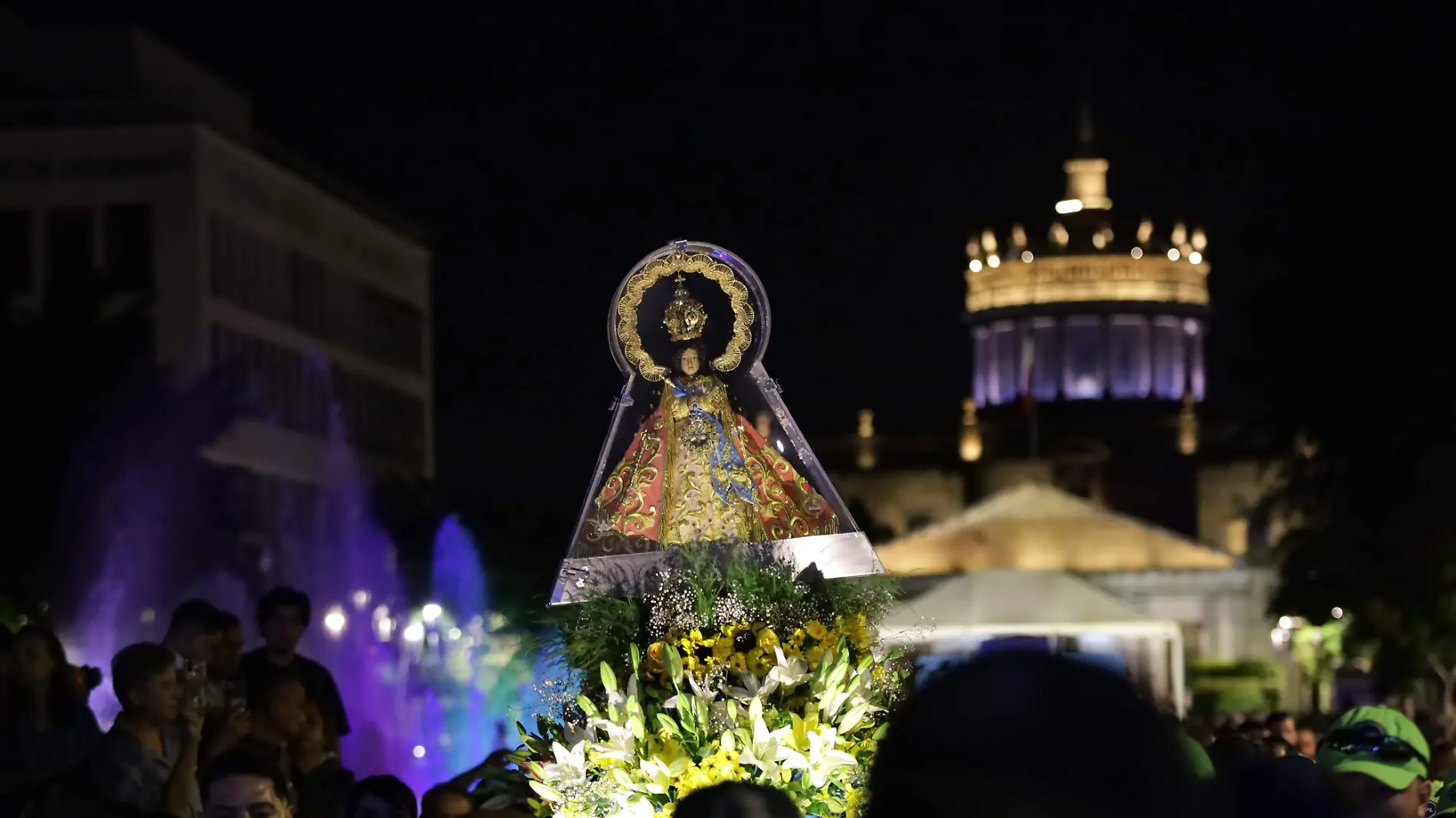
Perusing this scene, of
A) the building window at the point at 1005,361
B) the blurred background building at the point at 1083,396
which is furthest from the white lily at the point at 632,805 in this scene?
the building window at the point at 1005,361

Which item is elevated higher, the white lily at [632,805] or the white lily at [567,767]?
the white lily at [567,767]

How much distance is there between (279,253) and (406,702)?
53979mm

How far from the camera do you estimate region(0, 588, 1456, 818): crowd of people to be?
2.37m

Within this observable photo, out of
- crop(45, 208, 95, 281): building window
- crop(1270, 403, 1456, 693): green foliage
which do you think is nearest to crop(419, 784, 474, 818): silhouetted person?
crop(1270, 403, 1456, 693): green foliage

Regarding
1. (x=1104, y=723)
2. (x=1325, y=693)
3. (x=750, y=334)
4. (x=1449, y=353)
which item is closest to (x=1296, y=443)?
(x=1449, y=353)

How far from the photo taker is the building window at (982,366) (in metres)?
135

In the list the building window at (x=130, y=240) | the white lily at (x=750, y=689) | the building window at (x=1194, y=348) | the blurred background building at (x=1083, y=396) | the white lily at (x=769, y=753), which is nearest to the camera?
the white lily at (x=769, y=753)

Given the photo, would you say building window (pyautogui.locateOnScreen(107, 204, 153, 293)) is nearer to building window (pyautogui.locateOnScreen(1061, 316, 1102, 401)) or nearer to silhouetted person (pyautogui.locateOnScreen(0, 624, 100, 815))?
silhouetted person (pyautogui.locateOnScreen(0, 624, 100, 815))

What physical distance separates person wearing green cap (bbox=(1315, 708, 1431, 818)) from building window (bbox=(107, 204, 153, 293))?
6452 centimetres

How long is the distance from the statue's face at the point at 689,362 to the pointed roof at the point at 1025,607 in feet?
58.8

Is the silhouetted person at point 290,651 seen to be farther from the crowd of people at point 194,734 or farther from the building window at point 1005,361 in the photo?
the building window at point 1005,361

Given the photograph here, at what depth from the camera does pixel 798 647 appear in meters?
7.32

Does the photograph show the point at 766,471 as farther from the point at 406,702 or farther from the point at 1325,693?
the point at 1325,693

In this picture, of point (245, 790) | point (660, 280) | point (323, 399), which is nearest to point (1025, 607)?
point (660, 280)
